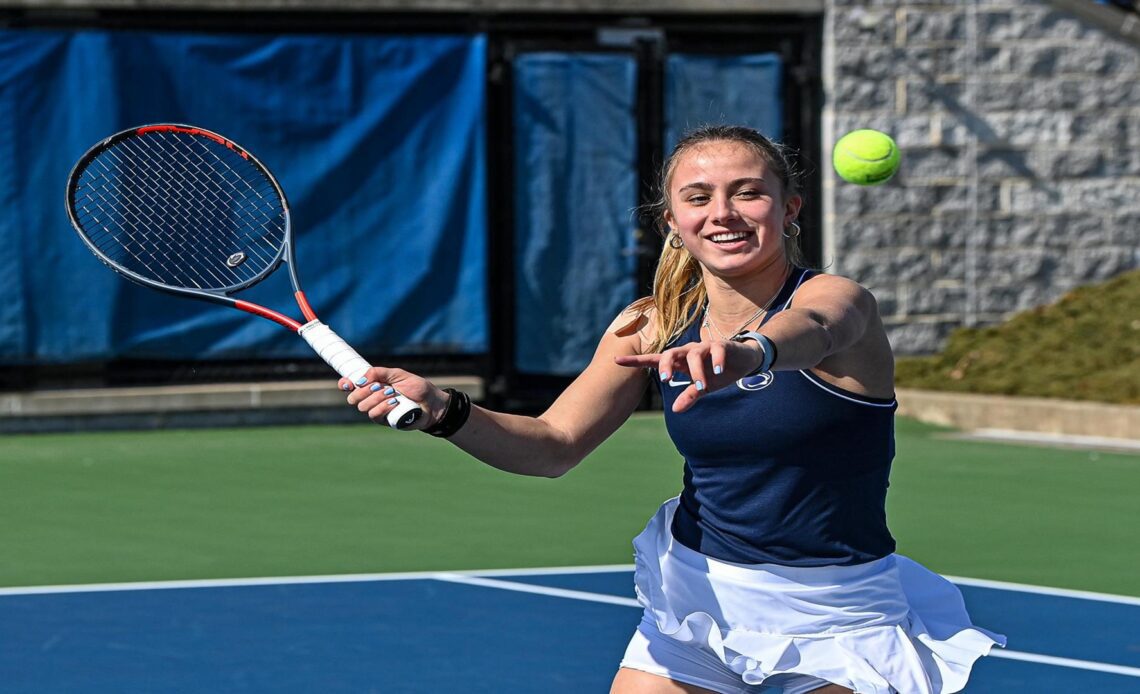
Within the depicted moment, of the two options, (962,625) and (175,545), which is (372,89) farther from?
(962,625)

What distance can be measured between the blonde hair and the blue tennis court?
86.4 inches

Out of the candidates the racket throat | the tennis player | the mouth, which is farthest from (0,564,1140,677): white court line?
the mouth

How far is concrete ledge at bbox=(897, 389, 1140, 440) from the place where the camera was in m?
12.8

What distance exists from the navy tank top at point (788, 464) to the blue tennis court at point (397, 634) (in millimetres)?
2187

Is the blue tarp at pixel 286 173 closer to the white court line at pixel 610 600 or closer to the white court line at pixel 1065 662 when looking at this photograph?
the white court line at pixel 610 600

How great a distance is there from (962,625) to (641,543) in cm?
67

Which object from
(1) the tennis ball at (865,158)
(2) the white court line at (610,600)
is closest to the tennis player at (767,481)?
(2) the white court line at (610,600)

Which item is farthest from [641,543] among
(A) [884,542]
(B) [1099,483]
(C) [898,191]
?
(C) [898,191]

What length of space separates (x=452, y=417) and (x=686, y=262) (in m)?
0.61

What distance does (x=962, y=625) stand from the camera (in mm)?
4137

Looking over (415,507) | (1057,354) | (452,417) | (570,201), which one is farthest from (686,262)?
(1057,354)

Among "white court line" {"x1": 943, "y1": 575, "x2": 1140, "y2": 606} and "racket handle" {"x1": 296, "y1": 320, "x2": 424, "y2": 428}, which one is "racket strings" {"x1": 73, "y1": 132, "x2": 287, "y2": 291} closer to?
"white court line" {"x1": 943, "y1": 575, "x2": 1140, "y2": 606}

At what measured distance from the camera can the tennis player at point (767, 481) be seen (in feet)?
13.0

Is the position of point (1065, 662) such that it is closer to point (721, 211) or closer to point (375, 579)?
point (375, 579)
